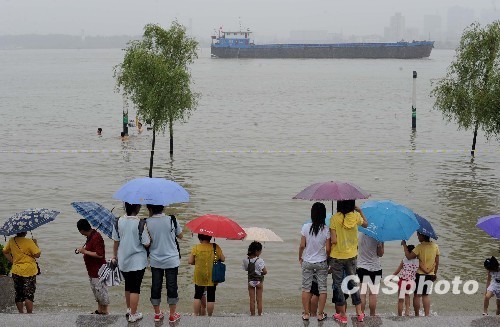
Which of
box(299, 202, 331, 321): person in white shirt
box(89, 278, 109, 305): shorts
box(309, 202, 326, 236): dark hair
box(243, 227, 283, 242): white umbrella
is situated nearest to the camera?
box(309, 202, 326, 236): dark hair

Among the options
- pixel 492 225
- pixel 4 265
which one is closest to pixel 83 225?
pixel 4 265

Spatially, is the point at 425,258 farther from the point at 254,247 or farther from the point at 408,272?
the point at 254,247

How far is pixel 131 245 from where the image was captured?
9531 millimetres

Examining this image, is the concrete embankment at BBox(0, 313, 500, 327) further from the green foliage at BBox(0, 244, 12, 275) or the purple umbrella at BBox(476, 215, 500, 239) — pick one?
the green foliage at BBox(0, 244, 12, 275)

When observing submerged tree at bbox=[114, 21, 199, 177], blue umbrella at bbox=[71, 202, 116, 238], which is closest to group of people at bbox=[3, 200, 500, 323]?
blue umbrella at bbox=[71, 202, 116, 238]

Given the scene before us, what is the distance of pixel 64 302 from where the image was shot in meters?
14.2

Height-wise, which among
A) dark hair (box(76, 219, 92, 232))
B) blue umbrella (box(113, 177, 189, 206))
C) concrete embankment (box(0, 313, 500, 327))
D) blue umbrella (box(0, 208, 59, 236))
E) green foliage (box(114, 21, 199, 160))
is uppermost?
green foliage (box(114, 21, 199, 160))

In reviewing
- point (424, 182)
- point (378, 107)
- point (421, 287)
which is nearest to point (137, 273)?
point (421, 287)

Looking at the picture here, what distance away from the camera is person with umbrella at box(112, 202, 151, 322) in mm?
9484

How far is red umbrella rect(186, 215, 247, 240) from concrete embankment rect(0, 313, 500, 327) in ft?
4.46

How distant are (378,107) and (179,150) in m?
40.1

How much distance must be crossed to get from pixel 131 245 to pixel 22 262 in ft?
7.82

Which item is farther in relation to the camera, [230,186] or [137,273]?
[230,186]

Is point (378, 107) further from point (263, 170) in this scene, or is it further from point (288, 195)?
point (288, 195)
